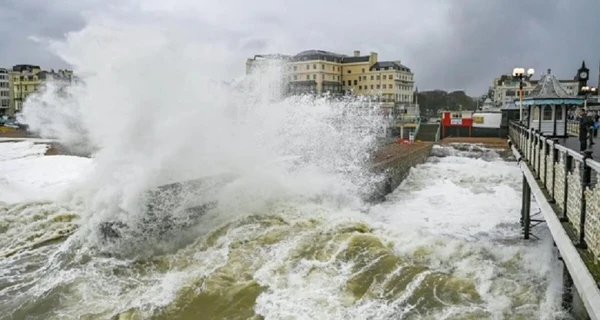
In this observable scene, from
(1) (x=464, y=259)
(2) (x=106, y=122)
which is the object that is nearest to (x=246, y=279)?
(1) (x=464, y=259)

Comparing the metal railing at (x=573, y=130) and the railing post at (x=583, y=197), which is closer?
the railing post at (x=583, y=197)

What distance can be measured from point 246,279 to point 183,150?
538 cm

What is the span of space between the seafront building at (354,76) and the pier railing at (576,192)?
216ft

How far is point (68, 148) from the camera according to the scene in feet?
107

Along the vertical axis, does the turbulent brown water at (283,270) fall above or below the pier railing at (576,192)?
below

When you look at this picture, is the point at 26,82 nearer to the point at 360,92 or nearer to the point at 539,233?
the point at 360,92

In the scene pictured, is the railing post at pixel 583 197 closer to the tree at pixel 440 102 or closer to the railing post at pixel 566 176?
the railing post at pixel 566 176

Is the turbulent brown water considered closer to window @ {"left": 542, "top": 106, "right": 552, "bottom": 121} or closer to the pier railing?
the pier railing

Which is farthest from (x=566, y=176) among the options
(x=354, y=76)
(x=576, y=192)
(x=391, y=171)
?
(x=354, y=76)

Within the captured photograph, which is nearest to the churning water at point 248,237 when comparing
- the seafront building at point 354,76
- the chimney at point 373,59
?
the seafront building at point 354,76

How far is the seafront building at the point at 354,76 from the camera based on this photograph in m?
75.6

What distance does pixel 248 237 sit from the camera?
36.9ft

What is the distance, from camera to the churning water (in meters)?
7.93

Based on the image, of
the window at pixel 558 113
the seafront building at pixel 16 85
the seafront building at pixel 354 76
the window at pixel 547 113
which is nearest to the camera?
the window at pixel 558 113
